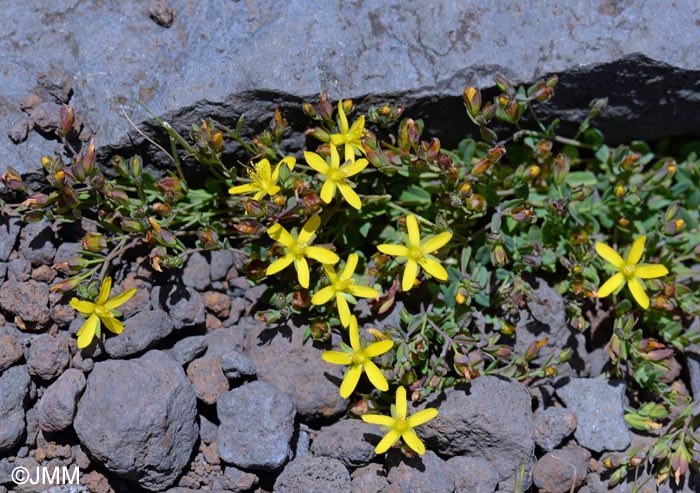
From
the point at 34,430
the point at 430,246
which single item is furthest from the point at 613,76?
the point at 34,430

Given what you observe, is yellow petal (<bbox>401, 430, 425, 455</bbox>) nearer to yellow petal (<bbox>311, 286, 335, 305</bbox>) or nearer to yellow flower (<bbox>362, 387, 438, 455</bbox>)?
yellow flower (<bbox>362, 387, 438, 455</bbox>)

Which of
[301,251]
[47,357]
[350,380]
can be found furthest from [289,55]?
[47,357]

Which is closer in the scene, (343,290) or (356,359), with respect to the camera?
(356,359)

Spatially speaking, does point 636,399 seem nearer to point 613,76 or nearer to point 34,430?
point 613,76

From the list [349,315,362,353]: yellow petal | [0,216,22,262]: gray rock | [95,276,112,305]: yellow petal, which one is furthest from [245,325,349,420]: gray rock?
[0,216,22,262]: gray rock

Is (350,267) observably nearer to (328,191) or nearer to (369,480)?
(328,191)

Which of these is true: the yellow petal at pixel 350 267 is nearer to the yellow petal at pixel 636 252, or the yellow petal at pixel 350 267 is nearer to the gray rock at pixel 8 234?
the yellow petal at pixel 636 252
